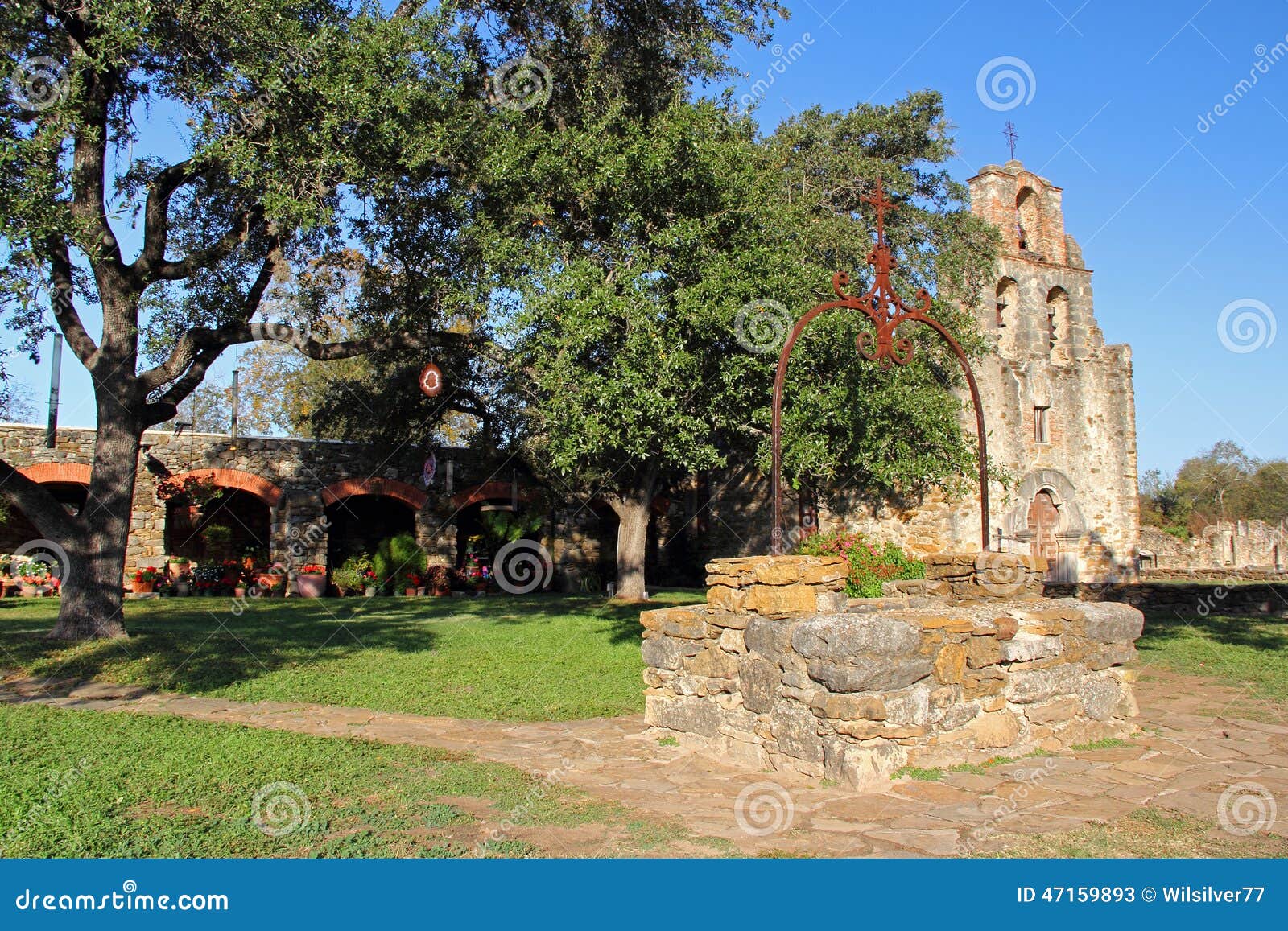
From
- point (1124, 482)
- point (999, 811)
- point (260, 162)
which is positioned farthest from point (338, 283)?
point (1124, 482)

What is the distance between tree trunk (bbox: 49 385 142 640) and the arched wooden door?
60.5ft

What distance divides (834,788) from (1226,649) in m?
8.80

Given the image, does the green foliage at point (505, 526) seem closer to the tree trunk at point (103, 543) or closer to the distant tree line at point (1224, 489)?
the tree trunk at point (103, 543)

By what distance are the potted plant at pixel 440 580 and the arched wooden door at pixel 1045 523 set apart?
13499 mm

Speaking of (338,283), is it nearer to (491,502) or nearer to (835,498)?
(491,502)

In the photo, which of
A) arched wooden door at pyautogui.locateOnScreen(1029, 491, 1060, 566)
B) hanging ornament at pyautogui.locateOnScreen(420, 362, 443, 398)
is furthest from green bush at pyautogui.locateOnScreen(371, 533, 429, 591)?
arched wooden door at pyautogui.locateOnScreen(1029, 491, 1060, 566)

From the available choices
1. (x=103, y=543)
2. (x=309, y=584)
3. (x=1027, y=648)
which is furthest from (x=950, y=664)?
(x=309, y=584)

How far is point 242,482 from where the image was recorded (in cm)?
1872

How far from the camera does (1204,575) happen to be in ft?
85.9

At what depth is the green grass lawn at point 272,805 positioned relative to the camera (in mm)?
4129

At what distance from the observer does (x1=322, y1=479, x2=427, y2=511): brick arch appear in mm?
19375

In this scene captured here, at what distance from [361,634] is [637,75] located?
856 centimetres

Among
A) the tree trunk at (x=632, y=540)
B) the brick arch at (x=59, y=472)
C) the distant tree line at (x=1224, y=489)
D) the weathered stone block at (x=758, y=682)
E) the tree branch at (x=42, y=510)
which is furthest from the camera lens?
the distant tree line at (x=1224, y=489)

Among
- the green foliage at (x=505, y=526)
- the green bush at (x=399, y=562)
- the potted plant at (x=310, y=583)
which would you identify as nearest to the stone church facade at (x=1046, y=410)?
the green foliage at (x=505, y=526)
